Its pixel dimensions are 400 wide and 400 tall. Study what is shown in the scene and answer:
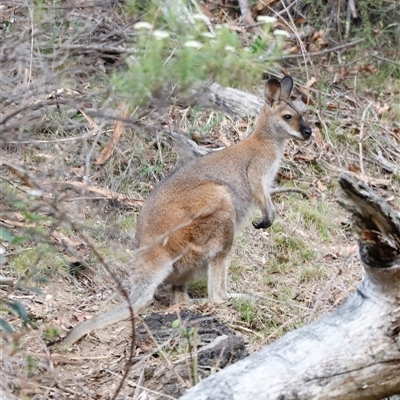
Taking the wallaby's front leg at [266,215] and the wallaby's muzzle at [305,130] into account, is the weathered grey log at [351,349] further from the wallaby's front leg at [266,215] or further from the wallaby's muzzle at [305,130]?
the wallaby's muzzle at [305,130]

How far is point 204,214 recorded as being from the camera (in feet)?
20.5

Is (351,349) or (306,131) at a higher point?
(351,349)

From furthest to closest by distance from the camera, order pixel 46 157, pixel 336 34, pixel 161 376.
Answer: pixel 336 34 < pixel 46 157 < pixel 161 376

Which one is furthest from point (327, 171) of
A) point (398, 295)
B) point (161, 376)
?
point (398, 295)

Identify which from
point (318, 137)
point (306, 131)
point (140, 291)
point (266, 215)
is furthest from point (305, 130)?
point (140, 291)

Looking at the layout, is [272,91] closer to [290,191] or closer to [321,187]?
[290,191]

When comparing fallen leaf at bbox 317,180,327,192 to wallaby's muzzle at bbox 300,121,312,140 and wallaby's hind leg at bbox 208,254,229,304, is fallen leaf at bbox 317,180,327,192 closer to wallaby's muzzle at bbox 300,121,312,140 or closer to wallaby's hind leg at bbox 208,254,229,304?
wallaby's muzzle at bbox 300,121,312,140

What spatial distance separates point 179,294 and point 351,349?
2.70m

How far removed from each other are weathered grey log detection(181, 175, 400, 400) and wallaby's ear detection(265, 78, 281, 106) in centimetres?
366

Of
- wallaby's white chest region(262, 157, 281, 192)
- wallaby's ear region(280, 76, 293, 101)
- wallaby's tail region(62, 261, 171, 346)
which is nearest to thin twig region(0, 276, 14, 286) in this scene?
wallaby's tail region(62, 261, 171, 346)

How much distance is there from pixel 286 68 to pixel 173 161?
84.9 inches

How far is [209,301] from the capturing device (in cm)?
621

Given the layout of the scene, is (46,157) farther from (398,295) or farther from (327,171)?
(398,295)

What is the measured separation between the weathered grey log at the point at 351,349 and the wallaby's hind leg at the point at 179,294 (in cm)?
253
